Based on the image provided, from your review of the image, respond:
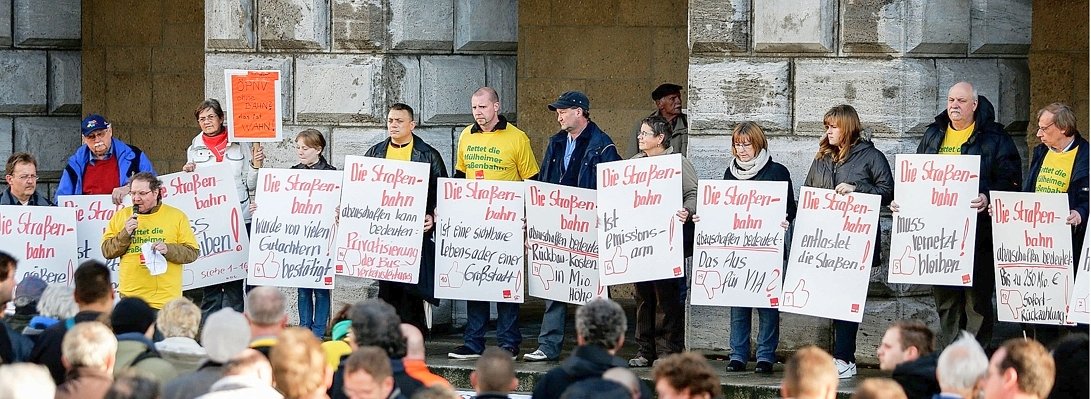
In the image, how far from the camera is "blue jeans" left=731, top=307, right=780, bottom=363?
37.1 feet

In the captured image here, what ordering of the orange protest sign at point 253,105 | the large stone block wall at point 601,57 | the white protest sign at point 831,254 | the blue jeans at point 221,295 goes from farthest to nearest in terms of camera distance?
the large stone block wall at point 601,57 → the blue jeans at point 221,295 → the orange protest sign at point 253,105 → the white protest sign at point 831,254

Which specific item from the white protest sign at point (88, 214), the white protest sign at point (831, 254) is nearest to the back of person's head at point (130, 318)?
the white protest sign at point (831, 254)

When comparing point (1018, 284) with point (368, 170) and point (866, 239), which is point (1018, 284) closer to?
point (866, 239)

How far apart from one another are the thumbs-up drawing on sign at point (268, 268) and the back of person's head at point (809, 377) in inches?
231

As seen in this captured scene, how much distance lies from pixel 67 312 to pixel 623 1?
738cm

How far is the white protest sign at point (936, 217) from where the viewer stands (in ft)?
35.6

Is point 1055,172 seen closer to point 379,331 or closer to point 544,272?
point 544,272

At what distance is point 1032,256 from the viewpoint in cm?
1077

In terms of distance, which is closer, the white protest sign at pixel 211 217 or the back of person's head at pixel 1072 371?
the back of person's head at pixel 1072 371

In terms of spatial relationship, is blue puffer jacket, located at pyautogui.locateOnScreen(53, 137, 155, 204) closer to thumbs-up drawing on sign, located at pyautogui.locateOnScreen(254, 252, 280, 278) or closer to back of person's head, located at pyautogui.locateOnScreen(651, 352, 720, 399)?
thumbs-up drawing on sign, located at pyautogui.locateOnScreen(254, 252, 280, 278)

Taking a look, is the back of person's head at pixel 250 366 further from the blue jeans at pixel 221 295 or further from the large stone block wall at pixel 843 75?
the blue jeans at pixel 221 295

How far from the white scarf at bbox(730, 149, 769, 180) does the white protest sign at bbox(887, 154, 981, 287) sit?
776 mm

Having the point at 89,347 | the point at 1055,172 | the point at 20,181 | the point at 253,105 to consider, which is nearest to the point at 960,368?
the point at 89,347

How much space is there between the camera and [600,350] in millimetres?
7809
